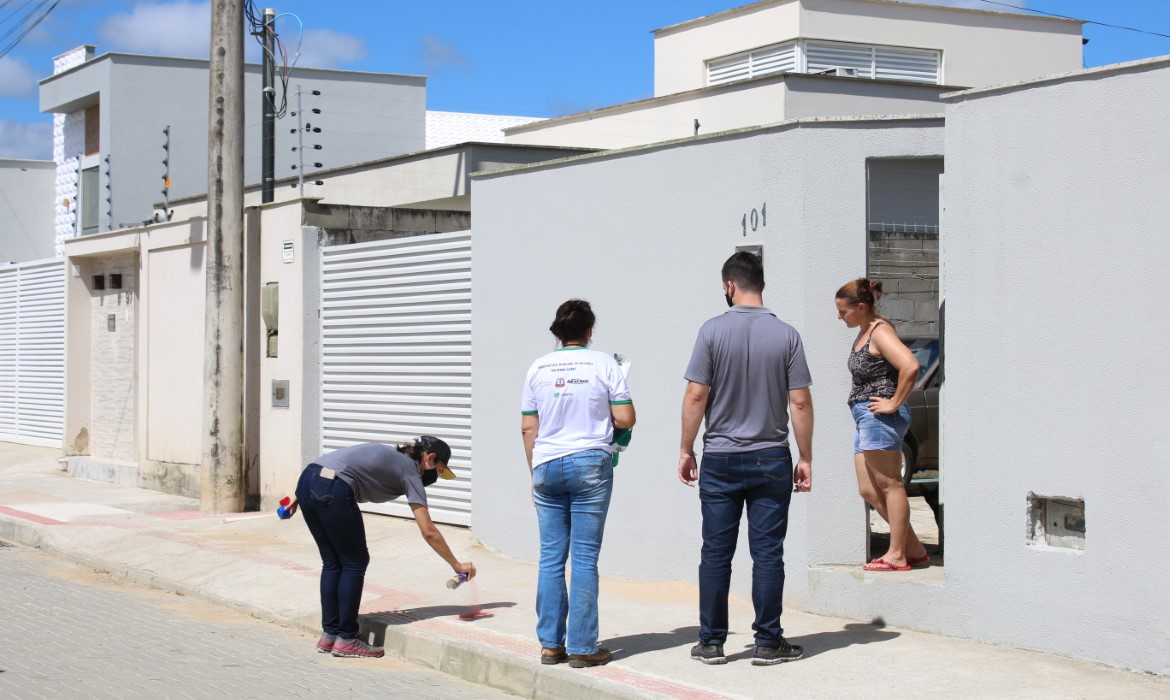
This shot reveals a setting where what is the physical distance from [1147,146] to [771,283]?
2.48 meters

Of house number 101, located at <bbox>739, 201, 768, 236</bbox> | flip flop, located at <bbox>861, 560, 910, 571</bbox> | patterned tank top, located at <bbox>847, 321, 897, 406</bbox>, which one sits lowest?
flip flop, located at <bbox>861, 560, 910, 571</bbox>

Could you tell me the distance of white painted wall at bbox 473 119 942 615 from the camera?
7762 millimetres

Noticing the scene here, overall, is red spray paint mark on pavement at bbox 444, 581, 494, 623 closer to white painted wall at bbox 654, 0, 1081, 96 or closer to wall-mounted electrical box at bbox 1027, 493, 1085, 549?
wall-mounted electrical box at bbox 1027, 493, 1085, 549

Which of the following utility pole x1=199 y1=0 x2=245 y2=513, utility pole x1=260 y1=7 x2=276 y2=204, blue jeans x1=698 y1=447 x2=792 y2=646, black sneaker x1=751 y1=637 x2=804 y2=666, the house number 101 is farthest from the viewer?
utility pole x1=260 y1=7 x2=276 y2=204

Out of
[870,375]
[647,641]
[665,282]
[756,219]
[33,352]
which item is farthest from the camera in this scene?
[33,352]

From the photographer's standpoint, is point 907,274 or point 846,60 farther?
point 846,60

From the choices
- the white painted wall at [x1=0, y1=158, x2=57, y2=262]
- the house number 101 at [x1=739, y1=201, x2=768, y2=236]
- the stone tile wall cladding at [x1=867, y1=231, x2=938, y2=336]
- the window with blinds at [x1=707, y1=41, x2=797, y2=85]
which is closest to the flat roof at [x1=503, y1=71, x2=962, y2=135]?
the window with blinds at [x1=707, y1=41, x2=797, y2=85]

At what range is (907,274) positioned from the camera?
13617 millimetres

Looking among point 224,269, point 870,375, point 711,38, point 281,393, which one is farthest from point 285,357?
point 711,38

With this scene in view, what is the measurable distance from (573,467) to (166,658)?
275 cm

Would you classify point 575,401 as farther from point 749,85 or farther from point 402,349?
point 749,85

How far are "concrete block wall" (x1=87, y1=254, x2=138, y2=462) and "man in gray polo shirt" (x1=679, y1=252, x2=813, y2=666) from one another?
1236 centimetres

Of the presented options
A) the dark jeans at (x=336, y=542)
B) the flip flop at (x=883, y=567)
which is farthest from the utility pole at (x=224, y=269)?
the flip flop at (x=883, y=567)

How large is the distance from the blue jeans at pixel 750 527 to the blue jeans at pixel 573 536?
0.53m
